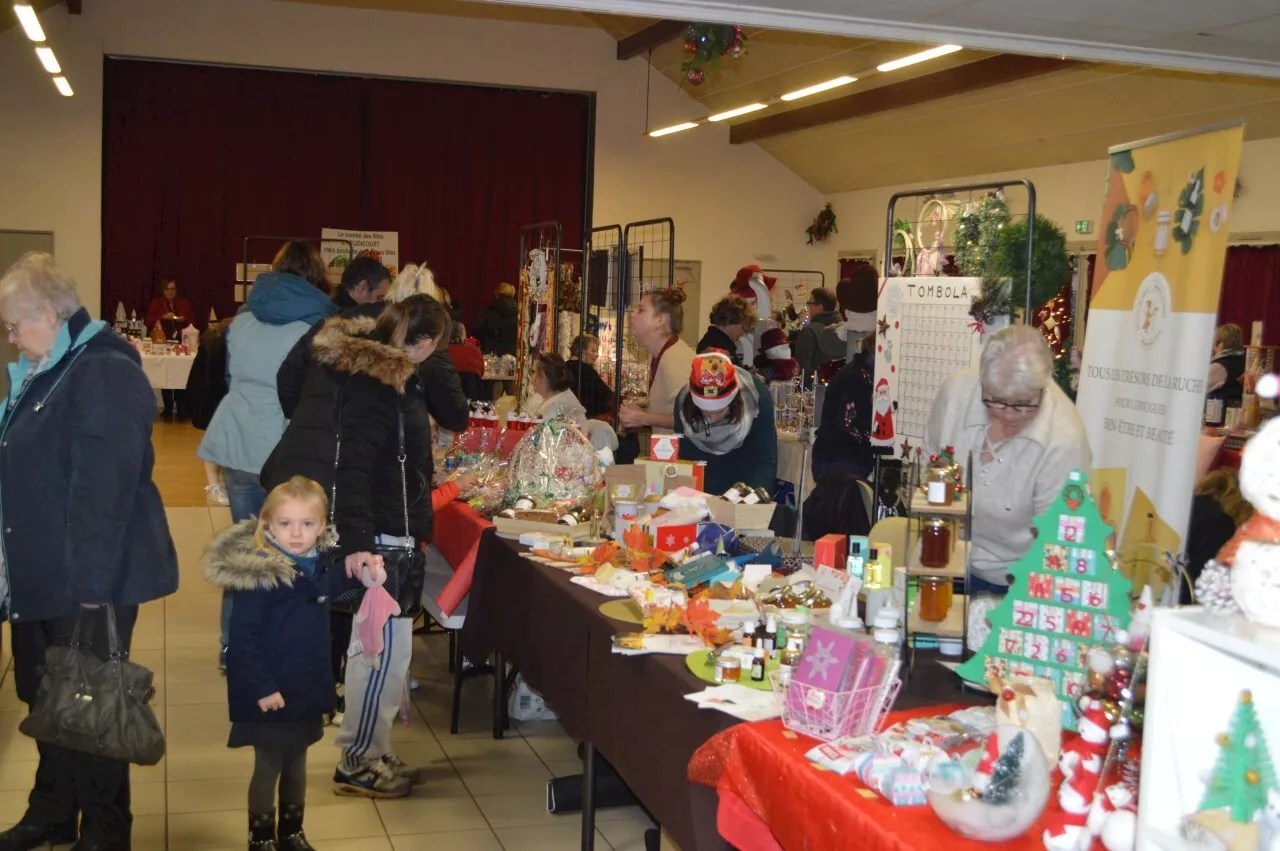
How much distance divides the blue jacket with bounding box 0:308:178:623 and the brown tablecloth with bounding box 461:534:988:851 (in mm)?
1094

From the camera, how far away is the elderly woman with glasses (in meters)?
2.74

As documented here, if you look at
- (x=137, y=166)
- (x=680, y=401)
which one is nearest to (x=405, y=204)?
(x=137, y=166)

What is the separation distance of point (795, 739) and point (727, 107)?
13603 millimetres

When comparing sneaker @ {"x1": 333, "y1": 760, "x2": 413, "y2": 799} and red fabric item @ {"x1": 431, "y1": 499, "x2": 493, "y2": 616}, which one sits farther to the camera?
red fabric item @ {"x1": 431, "y1": 499, "x2": 493, "y2": 616}

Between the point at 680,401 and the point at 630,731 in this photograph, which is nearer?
Result: the point at 630,731

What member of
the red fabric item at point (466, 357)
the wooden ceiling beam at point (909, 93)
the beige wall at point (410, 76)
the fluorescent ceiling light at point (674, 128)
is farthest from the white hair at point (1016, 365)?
the beige wall at point (410, 76)

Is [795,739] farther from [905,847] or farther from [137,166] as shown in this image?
[137,166]

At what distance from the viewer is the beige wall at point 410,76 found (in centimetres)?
1353

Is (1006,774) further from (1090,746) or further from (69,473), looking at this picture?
(69,473)

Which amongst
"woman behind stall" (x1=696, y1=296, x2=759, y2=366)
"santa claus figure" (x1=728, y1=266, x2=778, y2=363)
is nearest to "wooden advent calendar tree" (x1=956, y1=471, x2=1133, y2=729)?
"woman behind stall" (x1=696, y1=296, x2=759, y2=366)

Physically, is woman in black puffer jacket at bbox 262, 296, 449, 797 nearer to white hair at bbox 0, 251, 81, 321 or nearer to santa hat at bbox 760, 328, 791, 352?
white hair at bbox 0, 251, 81, 321

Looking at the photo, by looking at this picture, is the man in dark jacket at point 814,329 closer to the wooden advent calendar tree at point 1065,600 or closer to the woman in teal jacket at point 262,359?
the woman in teal jacket at point 262,359

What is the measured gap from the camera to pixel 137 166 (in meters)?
14.2

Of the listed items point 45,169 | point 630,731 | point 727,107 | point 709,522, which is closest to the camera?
point 630,731
